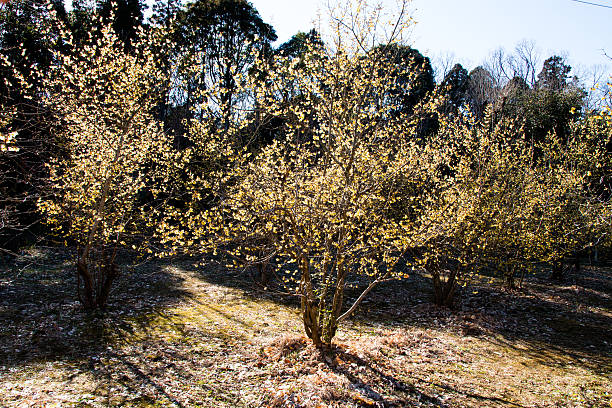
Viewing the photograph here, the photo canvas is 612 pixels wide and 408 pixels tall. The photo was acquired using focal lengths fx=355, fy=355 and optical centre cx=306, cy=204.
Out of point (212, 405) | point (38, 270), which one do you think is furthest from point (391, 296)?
point (38, 270)

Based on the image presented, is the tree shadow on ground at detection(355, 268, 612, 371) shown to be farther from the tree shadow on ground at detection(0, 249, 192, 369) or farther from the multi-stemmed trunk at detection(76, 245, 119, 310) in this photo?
the multi-stemmed trunk at detection(76, 245, 119, 310)

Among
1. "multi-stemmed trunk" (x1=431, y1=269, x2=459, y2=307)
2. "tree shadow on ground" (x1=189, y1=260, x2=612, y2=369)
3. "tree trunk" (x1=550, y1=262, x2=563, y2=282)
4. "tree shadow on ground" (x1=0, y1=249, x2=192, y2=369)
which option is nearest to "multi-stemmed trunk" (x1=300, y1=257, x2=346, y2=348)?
"tree shadow on ground" (x1=189, y1=260, x2=612, y2=369)

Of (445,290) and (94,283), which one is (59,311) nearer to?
(94,283)

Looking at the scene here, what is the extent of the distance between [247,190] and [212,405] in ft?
12.8

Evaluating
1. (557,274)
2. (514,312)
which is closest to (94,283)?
(514,312)

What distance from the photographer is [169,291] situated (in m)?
12.5

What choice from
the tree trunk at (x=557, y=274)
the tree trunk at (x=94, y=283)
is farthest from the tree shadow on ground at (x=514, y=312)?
the tree trunk at (x=94, y=283)

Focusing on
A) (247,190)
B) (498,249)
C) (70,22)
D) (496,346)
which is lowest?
(496,346)

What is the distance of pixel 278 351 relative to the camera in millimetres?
7383

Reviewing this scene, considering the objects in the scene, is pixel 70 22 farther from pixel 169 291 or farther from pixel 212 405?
pixel 212 405

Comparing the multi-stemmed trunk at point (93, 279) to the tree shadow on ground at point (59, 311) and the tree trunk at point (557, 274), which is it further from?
the tree trunk at point (557, 274)

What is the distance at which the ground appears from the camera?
5.88 m

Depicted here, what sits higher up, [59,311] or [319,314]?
[319,314]

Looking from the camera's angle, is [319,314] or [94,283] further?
[94,283]
